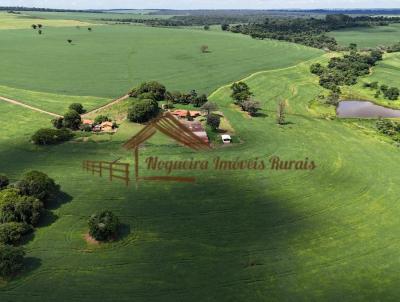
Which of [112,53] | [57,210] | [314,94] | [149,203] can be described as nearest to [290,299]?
[149,203]

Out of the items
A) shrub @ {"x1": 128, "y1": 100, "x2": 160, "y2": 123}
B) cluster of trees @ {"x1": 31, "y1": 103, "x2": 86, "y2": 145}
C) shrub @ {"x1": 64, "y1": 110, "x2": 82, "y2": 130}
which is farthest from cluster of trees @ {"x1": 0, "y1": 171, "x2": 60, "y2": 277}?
shrub @ {"x1": 128, "y1": 100, "x2": 160, "y2": 123}

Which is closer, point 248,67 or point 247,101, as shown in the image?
point 247,101

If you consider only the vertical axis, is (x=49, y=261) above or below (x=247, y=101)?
below

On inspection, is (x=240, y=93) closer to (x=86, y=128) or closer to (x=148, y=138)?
(x=148, y=138)

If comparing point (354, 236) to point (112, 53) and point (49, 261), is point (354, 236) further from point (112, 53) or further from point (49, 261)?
point (112, 53)

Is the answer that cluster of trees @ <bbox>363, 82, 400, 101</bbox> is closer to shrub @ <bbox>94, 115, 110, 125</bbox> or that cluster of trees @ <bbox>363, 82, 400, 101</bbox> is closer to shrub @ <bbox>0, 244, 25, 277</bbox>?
shrub @ <bbox>94, 115, 110, 125</bbox>

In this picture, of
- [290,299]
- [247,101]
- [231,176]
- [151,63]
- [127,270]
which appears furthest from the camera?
[151,63]

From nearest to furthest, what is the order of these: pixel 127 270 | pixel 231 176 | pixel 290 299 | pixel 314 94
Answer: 1. pixel 290 299
2. pixel 127 270
3. pixel 231 176
4. pixel 314 94
